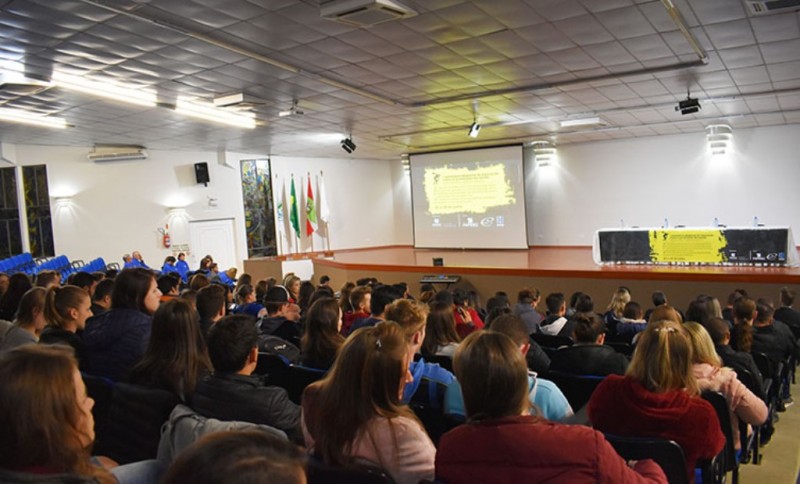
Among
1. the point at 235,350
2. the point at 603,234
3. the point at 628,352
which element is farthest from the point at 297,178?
the point at 235,350

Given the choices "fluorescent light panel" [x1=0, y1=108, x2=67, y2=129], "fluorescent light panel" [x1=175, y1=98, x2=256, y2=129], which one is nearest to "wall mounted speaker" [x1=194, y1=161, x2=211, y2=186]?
"fluorescent light panel" [x1=175, y1=98, x2=256, y2=129]

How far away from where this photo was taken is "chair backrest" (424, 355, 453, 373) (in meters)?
3.60

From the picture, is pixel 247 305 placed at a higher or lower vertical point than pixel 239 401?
lower

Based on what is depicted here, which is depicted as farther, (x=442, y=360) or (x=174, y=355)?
(x=442, y=360)

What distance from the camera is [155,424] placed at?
2.39m

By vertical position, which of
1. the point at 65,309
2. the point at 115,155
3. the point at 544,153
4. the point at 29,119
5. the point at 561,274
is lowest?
the point at 561,274

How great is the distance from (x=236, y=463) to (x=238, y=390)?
1541 mm

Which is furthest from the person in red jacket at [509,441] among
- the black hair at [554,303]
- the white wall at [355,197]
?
the white wall at [355,197]

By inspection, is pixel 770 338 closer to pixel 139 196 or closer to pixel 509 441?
pixel 509 441

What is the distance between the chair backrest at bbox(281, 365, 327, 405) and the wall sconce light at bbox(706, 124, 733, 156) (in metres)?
13.4

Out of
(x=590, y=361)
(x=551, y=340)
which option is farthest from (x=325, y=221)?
(x=590, y=361)

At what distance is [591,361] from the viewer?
3555 mm

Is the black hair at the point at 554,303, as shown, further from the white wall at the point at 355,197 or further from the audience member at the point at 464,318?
the white wall at the point at 355,197

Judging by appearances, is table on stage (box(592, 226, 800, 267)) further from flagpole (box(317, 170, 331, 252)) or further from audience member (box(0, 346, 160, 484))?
audience member (box(0, 346, 160, 484))
